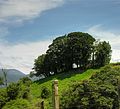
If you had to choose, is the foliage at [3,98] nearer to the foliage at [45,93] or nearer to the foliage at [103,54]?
the foliage at [45,93]

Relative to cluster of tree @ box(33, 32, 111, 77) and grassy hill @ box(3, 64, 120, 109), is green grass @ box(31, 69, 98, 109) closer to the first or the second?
grassy hill @ box(3, 64, 120, 109)

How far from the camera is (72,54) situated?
342ft

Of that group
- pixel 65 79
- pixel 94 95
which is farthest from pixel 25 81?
pixel 94 95

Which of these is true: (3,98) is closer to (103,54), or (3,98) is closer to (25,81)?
(25,81)

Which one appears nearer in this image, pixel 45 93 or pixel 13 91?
pixel 13 91

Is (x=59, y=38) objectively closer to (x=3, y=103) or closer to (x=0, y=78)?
(x=0, y=78)

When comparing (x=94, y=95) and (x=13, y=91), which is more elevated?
(x=13, y=91)

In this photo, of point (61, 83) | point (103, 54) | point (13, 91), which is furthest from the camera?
point (103, 54)

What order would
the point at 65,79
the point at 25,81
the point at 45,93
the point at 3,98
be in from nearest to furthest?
1. the point at 3,98
2. the point at 45,93
3. the point at 65,79
4. the point at 25,81

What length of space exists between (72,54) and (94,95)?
50124 mm

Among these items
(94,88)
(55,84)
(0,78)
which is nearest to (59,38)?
(0,78)

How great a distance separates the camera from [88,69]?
318 feet

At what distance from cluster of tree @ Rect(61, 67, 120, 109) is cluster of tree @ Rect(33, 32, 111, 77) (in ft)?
125

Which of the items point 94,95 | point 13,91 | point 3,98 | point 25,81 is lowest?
point 94,95
